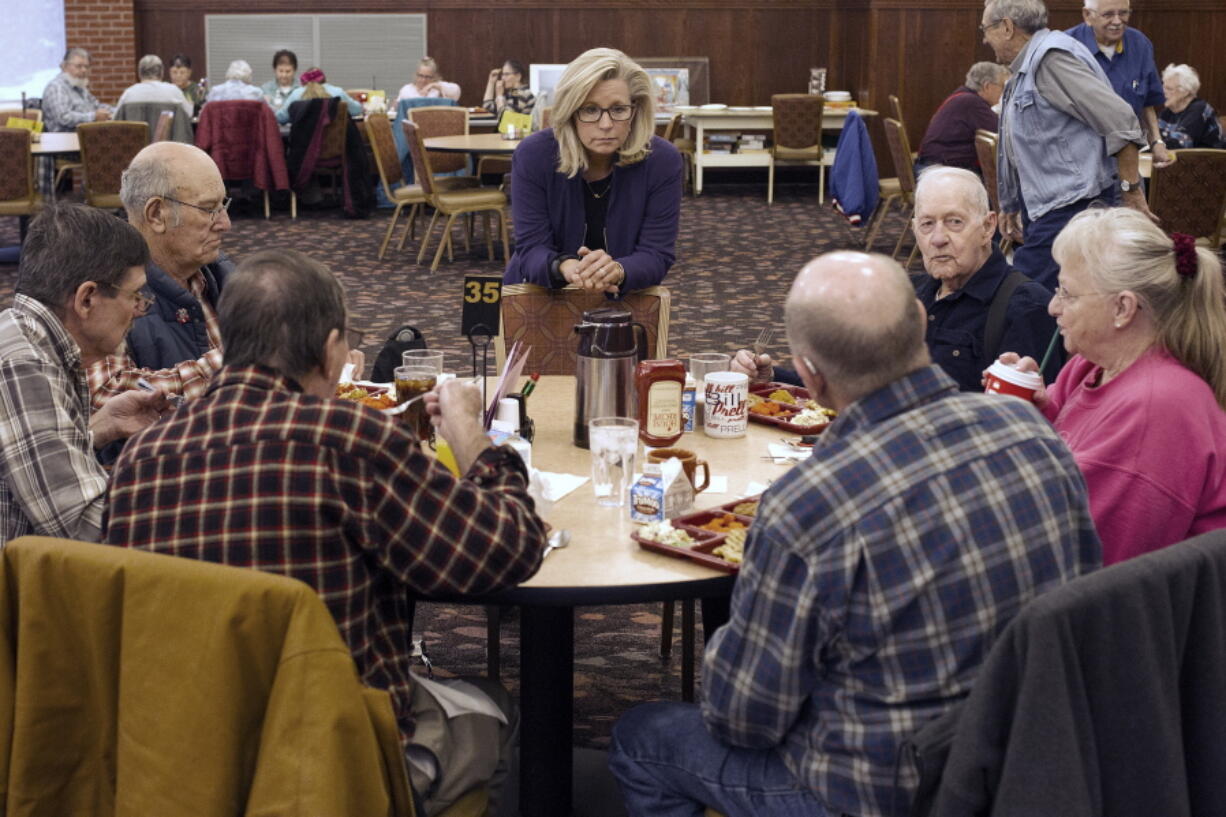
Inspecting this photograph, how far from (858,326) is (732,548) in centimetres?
49

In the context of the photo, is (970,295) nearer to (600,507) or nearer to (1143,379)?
(1143,379)

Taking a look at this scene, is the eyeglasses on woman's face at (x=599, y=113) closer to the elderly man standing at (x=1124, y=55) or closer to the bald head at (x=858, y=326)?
the bald head at (x=858, y=326)

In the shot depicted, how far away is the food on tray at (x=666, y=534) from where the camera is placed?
2.11 m

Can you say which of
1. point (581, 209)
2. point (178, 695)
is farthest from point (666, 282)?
point (178, 695)

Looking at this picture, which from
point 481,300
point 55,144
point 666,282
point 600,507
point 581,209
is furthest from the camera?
point 55,144

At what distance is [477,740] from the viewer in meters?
2.03

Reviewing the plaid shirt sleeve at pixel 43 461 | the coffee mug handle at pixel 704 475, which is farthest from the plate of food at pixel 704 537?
the plaid shirt sleeve at pixel 43 461

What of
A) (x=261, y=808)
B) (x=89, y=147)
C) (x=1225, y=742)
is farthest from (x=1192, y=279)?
(x=89, y=147)

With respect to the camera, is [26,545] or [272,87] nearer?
[26,545]

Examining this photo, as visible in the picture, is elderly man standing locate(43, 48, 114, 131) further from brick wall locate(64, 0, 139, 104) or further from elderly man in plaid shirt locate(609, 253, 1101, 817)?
elderly man in plaid shirt locate(609, 253, 1101, 817)

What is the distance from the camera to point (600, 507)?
2.31 m

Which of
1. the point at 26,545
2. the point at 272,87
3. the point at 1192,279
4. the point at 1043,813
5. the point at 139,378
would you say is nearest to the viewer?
the point at 1043,813

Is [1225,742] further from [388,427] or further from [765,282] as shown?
Result: [765,282]

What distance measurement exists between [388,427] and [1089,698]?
867mm
